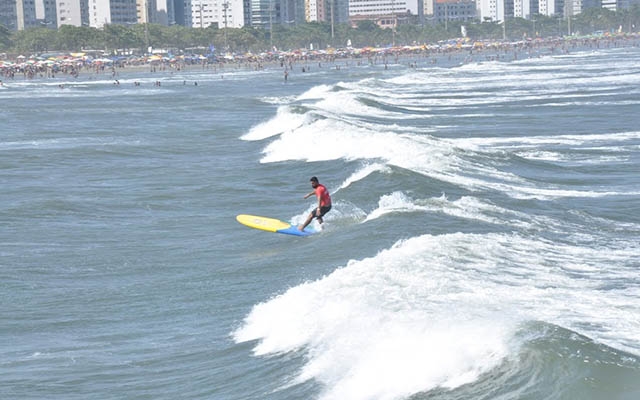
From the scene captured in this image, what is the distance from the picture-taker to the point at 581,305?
55.5 ft

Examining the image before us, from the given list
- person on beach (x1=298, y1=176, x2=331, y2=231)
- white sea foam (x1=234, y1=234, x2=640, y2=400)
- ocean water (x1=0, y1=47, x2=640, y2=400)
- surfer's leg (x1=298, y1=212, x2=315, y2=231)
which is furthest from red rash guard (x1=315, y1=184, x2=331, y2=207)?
white sea foam (x1=234, y1=234, x2=640, y2=400)

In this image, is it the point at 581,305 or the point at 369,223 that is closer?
the point at 581,305

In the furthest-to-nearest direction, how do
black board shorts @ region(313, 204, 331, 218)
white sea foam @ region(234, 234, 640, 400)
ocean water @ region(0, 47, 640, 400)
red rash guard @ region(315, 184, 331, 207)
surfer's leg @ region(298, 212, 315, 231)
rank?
black board shorts @ region(313, 204, 331, 218), surfer's leg @ region(298, 212, 315, 231), red rash guard @ region(315, 184, 331, 207), ocean water @ region(0, 47, 640, 400), white sea foam @ region(234, 234, 640, 400)

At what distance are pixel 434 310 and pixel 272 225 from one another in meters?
10.1

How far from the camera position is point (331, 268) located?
21.2 m

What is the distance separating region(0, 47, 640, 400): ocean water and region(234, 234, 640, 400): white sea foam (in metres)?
0.05

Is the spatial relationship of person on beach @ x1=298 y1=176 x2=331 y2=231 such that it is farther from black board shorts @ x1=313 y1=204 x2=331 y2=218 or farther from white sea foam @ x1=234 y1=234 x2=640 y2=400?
white sea foam @ x1=234 y1=234 x2=640 y2=400

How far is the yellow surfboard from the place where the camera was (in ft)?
83.0

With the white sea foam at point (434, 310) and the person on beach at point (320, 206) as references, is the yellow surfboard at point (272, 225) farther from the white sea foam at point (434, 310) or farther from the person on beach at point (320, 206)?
the white sea foam at point (434, 310)

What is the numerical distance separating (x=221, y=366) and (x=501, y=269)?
5861mm

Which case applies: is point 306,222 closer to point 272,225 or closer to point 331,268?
point 272,225

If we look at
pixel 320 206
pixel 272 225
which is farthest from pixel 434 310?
pixel 272 225

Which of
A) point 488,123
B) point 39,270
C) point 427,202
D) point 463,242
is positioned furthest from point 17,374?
point 488,123

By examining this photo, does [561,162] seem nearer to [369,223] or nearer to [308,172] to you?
[308,172]
